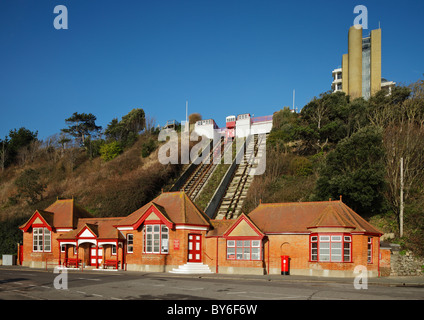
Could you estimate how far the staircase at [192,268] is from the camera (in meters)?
30.5

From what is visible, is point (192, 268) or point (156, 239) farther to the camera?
point (156, 239)

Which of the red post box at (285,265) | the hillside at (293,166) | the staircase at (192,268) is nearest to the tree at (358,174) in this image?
the hillside at (293,166)

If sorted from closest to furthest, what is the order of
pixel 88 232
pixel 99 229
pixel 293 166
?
pixel 88 232 → pixel 99 229 → pixel 293 166

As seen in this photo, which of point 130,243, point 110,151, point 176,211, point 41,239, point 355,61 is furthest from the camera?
point 355,61

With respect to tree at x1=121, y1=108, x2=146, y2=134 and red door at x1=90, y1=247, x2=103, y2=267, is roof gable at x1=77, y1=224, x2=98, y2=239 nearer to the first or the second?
red door at x1=90, y1=247, x2=103, y2=267

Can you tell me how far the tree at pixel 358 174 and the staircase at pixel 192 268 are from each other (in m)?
13.4

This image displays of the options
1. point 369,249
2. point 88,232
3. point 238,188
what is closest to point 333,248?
point 369,249

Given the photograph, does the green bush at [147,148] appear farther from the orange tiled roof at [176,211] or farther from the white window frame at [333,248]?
the white window frame at [333,248]

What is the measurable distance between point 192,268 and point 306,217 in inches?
365

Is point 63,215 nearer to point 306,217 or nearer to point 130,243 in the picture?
point 130,243

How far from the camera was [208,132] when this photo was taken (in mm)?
87125

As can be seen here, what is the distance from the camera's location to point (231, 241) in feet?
102

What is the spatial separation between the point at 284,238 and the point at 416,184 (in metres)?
15.5
